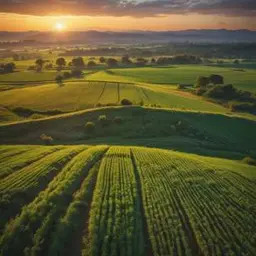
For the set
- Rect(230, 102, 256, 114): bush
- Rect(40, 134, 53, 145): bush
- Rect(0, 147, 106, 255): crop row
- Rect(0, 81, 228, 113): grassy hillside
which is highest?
Rect(0, 147, 106, 255): crop row

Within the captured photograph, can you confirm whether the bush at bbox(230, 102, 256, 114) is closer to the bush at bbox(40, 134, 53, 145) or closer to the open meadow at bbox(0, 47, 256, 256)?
the open meadow at bbox(0, 47, 256, 256)

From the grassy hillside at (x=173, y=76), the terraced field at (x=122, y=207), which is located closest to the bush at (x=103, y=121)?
the terraced field at (x=122, y=207)

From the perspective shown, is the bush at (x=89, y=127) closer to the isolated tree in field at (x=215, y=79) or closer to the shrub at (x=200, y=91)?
the shrub at (x=200, y=91)

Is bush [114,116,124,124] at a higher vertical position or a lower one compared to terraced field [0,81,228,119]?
higher

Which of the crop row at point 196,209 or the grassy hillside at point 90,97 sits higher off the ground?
the crop row at point 196,209

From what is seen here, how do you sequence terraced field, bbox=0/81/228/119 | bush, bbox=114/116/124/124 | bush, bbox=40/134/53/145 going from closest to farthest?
1. bush, bbox=40/134/53/145
2. bush, bbox=114/116/124/124
3. terraced field, bbox=0/81/228/119

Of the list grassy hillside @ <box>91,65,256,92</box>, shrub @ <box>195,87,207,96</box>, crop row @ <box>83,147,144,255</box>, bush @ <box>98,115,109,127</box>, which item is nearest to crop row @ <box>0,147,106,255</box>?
crop row @ <box>83,147,144,255</box>

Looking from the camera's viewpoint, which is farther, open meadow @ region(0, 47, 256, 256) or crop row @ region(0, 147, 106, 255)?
open meadow @ region(0, 47, 256, 256)

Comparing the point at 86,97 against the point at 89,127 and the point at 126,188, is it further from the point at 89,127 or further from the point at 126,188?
the point at 126,188
